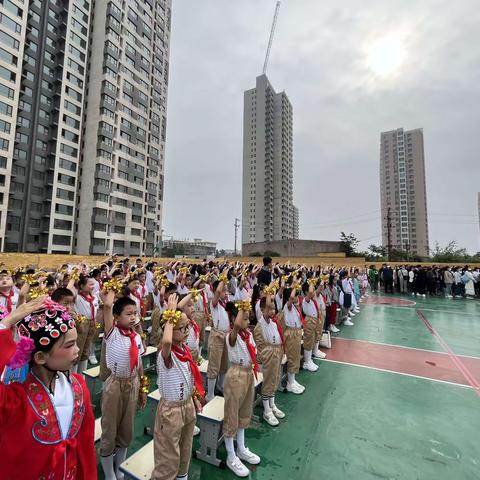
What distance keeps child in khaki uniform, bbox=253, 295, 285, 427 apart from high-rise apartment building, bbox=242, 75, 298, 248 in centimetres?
7053

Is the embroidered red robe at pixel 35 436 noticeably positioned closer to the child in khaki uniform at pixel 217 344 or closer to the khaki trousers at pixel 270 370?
the khaki trousers at pixel 270 370

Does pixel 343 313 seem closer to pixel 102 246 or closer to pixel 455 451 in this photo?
pixel 455 451

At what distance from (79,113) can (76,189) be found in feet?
30.8

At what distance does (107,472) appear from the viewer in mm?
2777

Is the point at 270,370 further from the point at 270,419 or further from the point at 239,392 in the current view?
the point at 239,392

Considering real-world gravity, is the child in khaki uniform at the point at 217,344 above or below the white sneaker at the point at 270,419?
above

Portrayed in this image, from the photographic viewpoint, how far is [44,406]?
1483mm

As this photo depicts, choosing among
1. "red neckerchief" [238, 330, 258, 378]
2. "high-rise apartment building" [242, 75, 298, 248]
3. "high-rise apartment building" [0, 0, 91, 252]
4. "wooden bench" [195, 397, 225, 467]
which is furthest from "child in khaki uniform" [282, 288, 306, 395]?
"high-rise apartment building" [242, 75, 298, 248]

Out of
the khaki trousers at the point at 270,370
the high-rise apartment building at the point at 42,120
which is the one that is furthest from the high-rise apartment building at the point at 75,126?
the khaki trousers at the point at 270,370

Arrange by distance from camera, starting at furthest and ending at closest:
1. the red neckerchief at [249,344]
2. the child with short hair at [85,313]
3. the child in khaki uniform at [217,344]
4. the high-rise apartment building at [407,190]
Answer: the high-rise apartment building at [407,190], the child with short hair at [85,313], the child in khaki uniform at [217,344], the red neckerchief at [249,344]

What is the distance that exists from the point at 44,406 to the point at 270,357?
9.78 feet

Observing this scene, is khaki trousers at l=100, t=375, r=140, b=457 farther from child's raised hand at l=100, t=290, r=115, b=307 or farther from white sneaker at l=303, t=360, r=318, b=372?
white sneaker at l=303, t=360, r=318, b=372

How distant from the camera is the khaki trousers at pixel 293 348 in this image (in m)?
4.89

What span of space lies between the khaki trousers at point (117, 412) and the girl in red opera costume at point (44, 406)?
4.04ft
